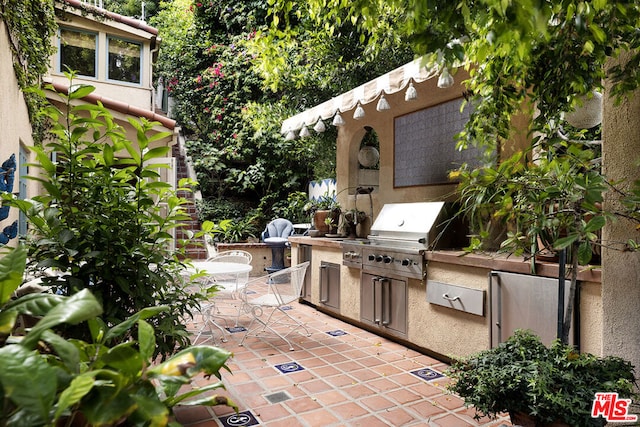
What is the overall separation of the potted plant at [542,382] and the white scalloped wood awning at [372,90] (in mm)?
1822

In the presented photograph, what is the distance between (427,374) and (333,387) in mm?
759

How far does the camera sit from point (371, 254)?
398 centimetres

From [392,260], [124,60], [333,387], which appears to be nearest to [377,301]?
[392,260]

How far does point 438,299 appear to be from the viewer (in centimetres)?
320

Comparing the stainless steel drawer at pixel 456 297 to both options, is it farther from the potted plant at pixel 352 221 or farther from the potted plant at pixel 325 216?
the potted plant at pixel 325 216

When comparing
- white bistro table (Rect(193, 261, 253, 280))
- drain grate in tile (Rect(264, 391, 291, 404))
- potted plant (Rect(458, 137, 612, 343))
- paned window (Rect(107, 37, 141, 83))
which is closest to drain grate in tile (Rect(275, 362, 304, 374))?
drain grate in tile (Rect(264, 391, 291, 404))

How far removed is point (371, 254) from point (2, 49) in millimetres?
3194

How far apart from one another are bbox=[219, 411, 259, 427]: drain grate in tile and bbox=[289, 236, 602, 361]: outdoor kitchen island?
3.97 feet

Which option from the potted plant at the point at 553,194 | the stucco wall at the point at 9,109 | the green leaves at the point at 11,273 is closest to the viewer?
the green leaves at the point at 11,273

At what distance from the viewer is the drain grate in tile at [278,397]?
2.60 metres

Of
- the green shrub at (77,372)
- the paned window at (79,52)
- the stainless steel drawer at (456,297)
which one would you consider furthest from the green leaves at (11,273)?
the paned window at (79,52)

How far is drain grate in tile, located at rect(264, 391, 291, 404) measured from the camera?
2.60 meters

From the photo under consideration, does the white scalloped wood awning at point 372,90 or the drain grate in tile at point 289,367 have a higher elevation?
the white scalloped wood awning at point 372,90

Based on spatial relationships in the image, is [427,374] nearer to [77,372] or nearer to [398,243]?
[398,243]
